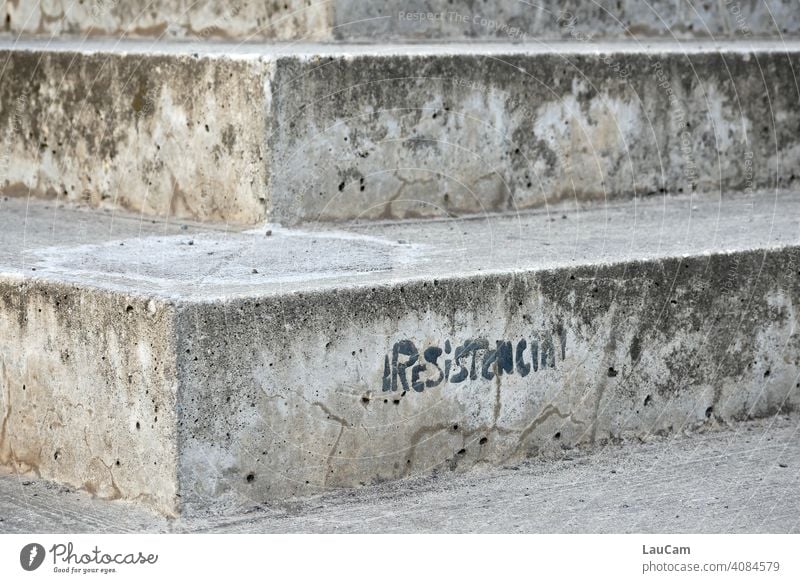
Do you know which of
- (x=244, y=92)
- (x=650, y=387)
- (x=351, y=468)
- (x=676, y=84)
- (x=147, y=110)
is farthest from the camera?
(x=676, y=84)

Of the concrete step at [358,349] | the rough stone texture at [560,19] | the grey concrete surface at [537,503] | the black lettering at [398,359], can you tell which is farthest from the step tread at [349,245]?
the rough stone texture at [560,19]

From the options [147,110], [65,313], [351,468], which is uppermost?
[147,110]

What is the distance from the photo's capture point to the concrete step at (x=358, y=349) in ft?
11.8

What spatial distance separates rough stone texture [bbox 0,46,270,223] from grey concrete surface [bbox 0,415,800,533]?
1.29 metres

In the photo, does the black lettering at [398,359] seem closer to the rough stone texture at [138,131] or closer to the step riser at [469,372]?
the step riser at [469,372]

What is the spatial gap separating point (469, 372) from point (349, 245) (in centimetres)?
64

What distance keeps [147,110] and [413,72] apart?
2.87ft

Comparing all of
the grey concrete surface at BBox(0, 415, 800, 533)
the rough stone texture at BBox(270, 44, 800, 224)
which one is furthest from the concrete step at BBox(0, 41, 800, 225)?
the grey concrete surface at BBox(0, 415, 800, 533)

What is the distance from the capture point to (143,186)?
520cm

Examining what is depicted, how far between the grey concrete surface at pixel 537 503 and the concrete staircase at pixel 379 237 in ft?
0.21

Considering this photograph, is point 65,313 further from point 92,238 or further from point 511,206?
point 511,206

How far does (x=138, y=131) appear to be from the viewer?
5.17m

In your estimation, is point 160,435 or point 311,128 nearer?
point 160,435

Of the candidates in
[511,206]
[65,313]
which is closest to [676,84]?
[511,206]
